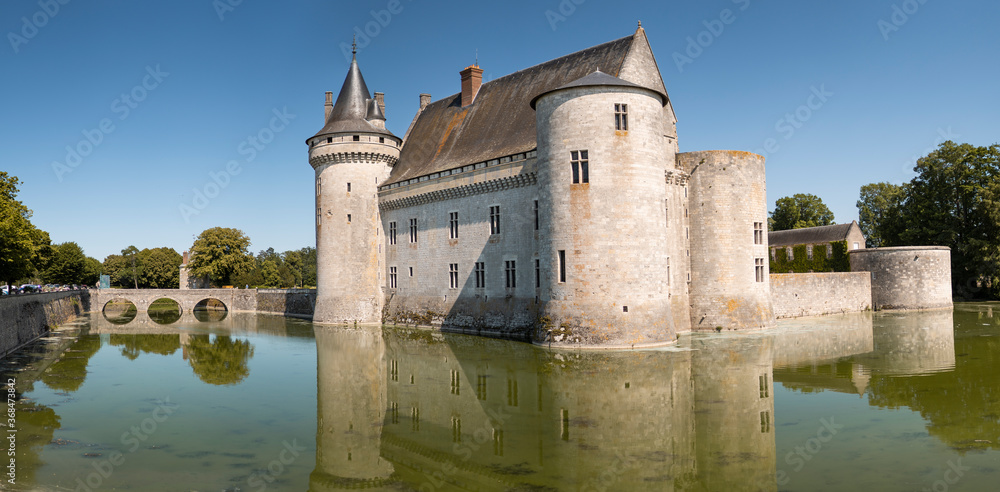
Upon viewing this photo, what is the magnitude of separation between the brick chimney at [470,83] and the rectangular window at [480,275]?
361 inches

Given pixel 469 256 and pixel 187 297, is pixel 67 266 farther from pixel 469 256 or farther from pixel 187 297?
pixel 469 256

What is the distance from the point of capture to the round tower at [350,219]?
3178 cm

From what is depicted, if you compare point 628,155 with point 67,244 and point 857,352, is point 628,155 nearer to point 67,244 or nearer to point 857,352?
point 857,352

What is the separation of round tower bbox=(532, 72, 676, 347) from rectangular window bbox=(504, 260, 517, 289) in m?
3.92

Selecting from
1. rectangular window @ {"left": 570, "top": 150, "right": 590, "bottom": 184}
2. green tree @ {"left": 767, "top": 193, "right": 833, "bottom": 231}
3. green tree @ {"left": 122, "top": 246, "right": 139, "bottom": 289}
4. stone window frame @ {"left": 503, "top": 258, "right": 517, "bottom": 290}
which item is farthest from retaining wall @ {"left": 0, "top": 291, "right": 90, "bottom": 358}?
green tree @ {"left": 767, "top": 193, "right": 833, "bottom": 231}

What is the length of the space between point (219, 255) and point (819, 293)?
45.1m

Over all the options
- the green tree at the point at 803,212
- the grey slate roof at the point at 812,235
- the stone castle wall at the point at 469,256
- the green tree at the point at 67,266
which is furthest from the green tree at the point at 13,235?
the green tree at the point at 803,212

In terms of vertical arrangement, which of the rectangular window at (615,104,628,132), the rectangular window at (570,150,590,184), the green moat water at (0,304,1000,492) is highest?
the rectangular window at (615,104,628,132)

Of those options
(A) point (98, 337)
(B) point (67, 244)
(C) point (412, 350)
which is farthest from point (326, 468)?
(B) point (67, 244)

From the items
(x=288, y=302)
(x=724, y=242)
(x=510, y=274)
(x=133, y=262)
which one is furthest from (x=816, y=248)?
(x=133, y=262)

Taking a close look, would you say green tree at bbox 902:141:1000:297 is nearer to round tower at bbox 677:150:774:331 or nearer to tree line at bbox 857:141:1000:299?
tree line at bbox 857:141:1000:299

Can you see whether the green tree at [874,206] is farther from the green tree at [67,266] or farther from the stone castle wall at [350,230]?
the green tree at [67,266]

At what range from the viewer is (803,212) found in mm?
55688

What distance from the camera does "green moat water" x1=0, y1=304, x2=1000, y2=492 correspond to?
27.5ft
